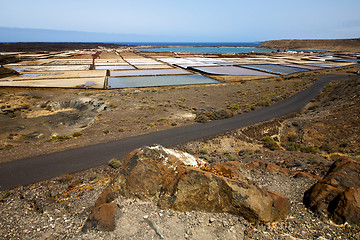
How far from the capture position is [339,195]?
7.96 meters

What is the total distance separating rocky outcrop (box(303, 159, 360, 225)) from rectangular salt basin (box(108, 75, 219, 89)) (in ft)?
142

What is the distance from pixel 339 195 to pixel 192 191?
18.9 ft

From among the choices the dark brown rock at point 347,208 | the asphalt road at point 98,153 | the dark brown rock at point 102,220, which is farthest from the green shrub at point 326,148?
the dark brown rock at point 102,220

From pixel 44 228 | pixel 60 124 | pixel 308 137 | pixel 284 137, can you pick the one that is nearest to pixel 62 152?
pixel 44 228

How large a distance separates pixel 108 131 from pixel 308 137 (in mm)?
21335

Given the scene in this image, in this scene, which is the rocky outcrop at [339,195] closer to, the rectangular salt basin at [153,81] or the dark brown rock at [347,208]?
the dark brown rock at [347,208]

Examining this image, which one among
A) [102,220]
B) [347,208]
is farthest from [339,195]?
[102,220]

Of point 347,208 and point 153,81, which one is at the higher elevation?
Answer: point 153,81

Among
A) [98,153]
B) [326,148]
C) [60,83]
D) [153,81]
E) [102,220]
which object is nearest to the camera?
[102,220]

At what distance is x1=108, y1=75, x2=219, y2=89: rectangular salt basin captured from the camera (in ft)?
161

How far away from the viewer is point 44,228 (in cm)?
850

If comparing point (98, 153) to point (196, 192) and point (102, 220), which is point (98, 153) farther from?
point (196, 192)

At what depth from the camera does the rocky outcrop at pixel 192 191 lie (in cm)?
804

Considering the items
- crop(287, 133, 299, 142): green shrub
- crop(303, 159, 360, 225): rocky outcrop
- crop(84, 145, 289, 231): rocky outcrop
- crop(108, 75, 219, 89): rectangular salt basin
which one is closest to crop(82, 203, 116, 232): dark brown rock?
crop(84, 145, 289, 231): rocky outcrop
